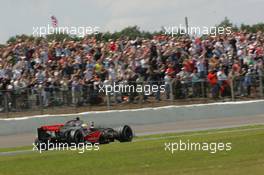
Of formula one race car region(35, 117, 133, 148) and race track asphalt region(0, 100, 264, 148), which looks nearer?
formula one race car region(35, 117, 133, 148)

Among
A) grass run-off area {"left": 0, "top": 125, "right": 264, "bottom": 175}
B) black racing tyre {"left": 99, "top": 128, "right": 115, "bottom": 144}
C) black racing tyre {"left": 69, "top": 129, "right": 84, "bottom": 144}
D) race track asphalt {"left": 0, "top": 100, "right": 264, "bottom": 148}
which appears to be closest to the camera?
grass run-off area {"left": 0, "top": 125, "right": 264, "bottom": 175}

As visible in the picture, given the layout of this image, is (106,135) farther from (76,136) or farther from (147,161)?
(147,161)

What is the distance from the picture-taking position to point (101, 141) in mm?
20094

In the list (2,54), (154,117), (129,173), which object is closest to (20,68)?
(2,54)

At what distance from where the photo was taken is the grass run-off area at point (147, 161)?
11438mm

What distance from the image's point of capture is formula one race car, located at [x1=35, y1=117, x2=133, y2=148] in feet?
64.1

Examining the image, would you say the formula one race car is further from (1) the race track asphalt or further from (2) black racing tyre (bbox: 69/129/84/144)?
(1) the race track asphalt

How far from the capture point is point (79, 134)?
770 inches

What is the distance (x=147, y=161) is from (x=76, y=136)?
21.3 feet

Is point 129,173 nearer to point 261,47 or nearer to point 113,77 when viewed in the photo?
point 113,77

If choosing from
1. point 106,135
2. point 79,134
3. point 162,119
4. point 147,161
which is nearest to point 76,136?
point 79,134

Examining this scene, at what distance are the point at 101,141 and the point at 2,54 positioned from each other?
9.38 meters

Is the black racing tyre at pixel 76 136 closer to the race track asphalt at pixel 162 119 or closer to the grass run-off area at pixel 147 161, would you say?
the grass run-off area at pixel 147 161

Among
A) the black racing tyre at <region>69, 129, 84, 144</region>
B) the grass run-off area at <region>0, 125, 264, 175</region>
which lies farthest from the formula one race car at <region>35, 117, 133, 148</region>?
the grass run-off area at <region>0, 125, 264, 175</region>
